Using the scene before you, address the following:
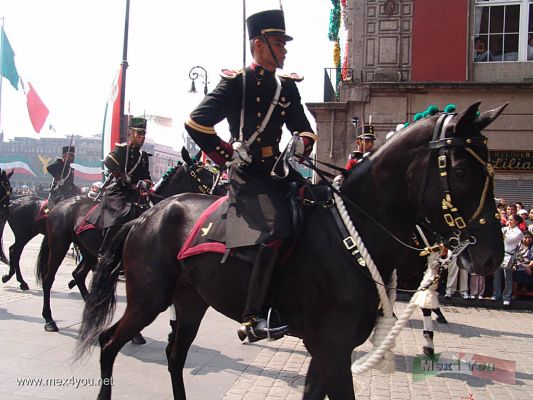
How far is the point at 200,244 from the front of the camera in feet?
12.7

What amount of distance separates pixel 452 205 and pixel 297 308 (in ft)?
3.92

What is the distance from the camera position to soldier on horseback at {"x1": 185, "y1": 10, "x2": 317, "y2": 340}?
351cm

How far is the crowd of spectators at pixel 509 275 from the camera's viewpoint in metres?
10.7

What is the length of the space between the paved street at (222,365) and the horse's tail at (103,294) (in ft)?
1.16

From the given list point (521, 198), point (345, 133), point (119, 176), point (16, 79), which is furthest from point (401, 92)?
point (16, 79)

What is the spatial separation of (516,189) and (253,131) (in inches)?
481

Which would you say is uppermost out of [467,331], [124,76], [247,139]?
[124,76]

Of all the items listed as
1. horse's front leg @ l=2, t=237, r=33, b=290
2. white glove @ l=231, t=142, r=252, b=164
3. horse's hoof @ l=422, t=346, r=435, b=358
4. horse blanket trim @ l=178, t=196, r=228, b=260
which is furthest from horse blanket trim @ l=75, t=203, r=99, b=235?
horse's hoof @ l=422, t=346, r=435, b=358

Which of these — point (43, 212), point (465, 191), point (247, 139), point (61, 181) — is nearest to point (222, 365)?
point (247, 139)

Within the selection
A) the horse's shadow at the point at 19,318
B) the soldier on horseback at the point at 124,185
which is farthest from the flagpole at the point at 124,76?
the horse's shadow at the point at 19,318

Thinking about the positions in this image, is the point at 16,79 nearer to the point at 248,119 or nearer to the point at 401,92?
the point at 401,92

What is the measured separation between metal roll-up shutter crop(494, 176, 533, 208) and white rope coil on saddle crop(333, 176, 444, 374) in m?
11.8

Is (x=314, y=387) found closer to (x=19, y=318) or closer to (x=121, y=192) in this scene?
(x=121, y=192)

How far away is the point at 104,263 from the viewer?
16.5ft
